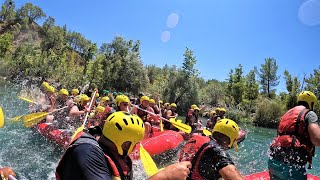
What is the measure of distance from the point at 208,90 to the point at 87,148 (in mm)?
51633

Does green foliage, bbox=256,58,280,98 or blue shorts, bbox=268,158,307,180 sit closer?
blue shorts, bbox=268,158,307,180

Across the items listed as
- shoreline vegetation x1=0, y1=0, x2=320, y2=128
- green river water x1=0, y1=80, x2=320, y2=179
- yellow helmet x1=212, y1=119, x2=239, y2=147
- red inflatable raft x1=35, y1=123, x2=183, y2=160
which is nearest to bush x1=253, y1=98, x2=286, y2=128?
shoreline vegetation x1=0, y1=0, x2=320, y2=128

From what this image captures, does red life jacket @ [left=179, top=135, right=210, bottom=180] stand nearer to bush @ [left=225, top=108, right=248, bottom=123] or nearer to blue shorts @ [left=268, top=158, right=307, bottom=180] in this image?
blue shorts @ [left=268, top=158, right=307, bottom=180]

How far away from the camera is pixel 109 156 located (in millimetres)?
2086

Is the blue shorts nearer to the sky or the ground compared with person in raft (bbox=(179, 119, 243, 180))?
nearer to the ground

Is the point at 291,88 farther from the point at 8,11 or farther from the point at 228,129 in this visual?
the point at 8,11

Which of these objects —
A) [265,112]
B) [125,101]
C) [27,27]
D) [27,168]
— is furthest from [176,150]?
[27,27]

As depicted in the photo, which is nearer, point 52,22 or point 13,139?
point 13,139

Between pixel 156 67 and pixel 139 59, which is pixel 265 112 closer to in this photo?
pixel 139 59

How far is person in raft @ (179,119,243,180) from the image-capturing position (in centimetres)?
292

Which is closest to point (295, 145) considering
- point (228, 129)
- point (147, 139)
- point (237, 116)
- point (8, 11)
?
point (228, 129)

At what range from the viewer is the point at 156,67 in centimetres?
8562

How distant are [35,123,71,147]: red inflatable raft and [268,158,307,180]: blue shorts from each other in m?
5.77

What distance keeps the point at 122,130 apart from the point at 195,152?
1.44 m
